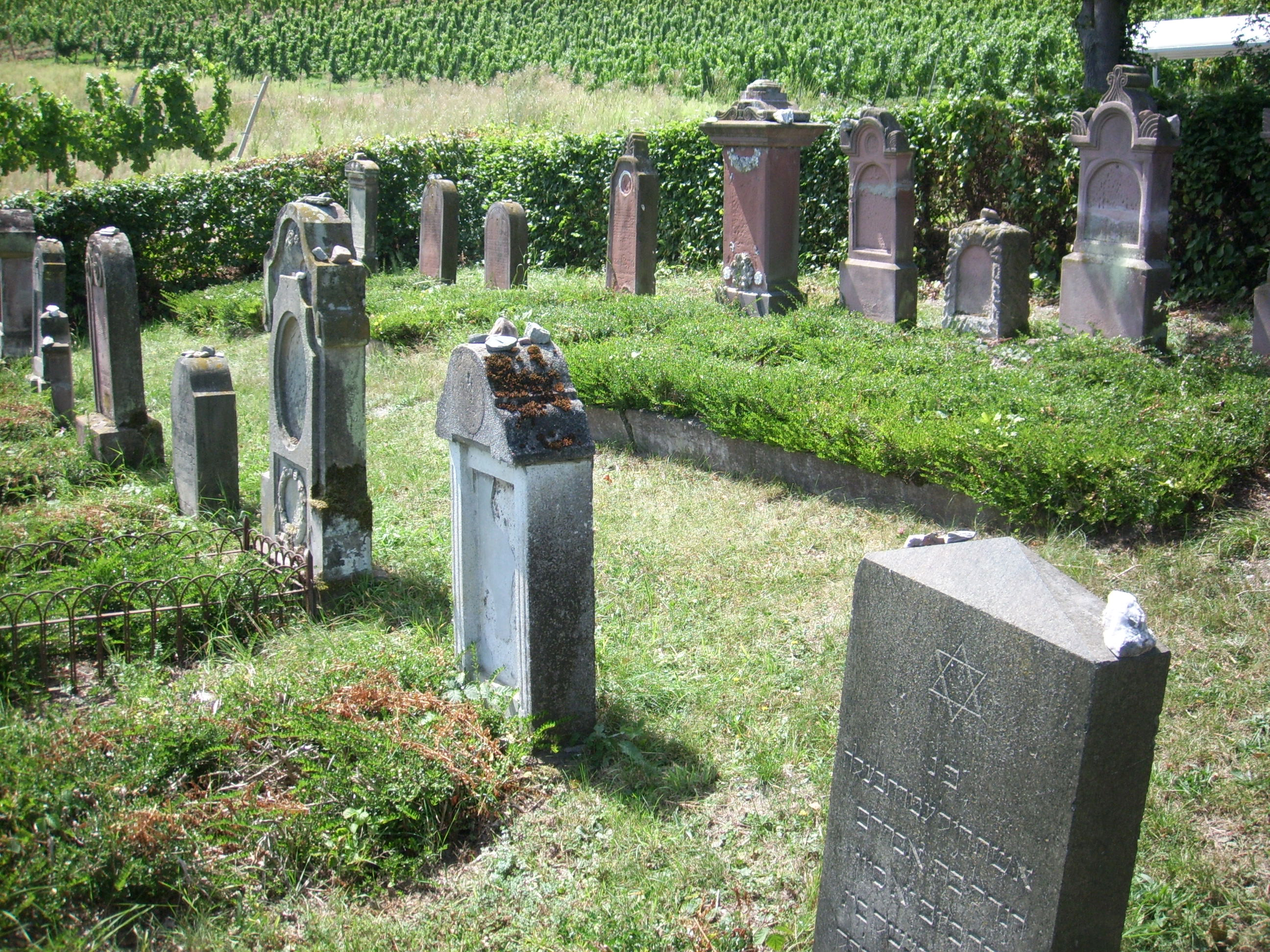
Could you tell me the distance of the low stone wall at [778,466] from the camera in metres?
6.34

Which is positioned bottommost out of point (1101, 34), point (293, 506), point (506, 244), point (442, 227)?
point (293, 506)

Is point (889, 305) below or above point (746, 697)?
above

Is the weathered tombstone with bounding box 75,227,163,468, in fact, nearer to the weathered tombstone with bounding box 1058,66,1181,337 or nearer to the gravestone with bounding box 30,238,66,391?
the gravestone with bounding box 30,238,66,391

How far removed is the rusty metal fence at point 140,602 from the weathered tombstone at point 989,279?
678 cm

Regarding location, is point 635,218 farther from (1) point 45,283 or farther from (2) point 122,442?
(2) point 122,442

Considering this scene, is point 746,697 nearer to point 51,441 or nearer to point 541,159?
point 51,441

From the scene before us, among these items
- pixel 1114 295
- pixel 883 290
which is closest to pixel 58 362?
pixel 883 290

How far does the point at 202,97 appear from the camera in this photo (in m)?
33.9

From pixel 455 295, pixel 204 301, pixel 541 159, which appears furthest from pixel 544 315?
pixel 541 159

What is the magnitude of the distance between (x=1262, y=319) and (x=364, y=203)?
11.4 m

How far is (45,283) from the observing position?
9.66 metres

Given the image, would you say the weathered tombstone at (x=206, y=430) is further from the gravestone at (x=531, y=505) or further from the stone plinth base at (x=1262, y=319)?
the stone plinth base at (x=1262, y=319)

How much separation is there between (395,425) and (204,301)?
6095 mm

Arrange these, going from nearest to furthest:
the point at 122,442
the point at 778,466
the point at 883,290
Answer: the point at 778,466 → the point at 122,442 → the point at 883,290
